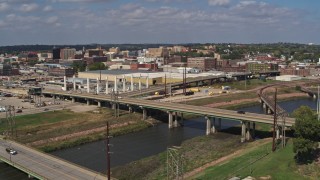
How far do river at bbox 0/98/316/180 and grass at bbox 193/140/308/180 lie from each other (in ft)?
44.7

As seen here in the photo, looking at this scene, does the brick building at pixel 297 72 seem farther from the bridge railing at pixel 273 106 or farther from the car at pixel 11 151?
the car at pixel 11 151

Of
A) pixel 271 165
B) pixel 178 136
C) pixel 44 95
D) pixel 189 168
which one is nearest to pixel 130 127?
pixel 178 136

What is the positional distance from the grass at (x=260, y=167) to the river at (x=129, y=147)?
13611mm

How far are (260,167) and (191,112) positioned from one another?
1112 inches

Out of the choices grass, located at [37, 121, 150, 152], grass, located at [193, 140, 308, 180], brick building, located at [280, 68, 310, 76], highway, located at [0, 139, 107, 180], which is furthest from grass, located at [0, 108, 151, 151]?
brick building, located at [280, 68, 310, 76]

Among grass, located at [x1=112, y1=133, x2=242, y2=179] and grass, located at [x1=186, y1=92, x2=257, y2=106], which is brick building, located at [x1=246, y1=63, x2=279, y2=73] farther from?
grass, located at [x1=112, y1=133, x2=242, y2=179]

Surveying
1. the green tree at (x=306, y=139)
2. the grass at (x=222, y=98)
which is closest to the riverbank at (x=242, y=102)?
the grass at (x=222, y=98)

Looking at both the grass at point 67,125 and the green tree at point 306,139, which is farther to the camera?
the grass at point 67,125

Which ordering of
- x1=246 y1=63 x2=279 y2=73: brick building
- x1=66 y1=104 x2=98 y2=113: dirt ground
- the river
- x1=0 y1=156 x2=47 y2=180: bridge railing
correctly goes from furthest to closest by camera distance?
x1=246 y1=63 x2=279 y2=73: brick building → x1=66 y1=104 x2=98 y2=113: dirt ground → the river → x1=0 y1=156 x2=47 y2=180: bridge railing

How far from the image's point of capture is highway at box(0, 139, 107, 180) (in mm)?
40625

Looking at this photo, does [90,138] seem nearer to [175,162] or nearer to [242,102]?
[175,162]

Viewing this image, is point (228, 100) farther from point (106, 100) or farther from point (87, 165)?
point (87, 165)

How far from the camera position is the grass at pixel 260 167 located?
131 ft

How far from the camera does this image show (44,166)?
44406mm
